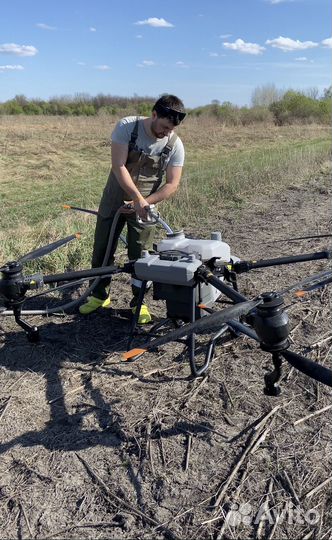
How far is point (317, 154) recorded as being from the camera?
1523cm

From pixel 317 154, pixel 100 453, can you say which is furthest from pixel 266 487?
pixel 317 154

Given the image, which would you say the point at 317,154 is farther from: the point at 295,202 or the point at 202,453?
the point at 202,453

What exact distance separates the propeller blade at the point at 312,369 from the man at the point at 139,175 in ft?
7.20

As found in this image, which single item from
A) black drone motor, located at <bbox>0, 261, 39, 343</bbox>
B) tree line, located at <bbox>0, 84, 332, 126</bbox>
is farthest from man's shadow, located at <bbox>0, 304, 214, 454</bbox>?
tree line, located at <bbox>0, 84, 332, 126</bbox>

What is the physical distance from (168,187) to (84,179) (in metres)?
14.3

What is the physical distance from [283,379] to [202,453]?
0.95m

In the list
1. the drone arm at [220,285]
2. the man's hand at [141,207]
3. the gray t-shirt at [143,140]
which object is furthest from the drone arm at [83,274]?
the gray t-shirt at [143,140]

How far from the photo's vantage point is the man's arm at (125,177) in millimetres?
4109

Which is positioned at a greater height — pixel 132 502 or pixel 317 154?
pixel 317 154

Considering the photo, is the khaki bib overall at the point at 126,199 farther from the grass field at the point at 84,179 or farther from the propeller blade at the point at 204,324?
the propeller blade at the point at 204,324

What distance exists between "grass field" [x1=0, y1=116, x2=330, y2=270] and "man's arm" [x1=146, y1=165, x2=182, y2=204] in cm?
190

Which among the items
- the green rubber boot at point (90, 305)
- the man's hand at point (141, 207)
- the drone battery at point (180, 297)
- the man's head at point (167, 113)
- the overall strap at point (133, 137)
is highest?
the man's head at point (167, 113)

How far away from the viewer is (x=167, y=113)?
152 inches

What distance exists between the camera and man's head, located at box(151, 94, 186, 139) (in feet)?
12.6
